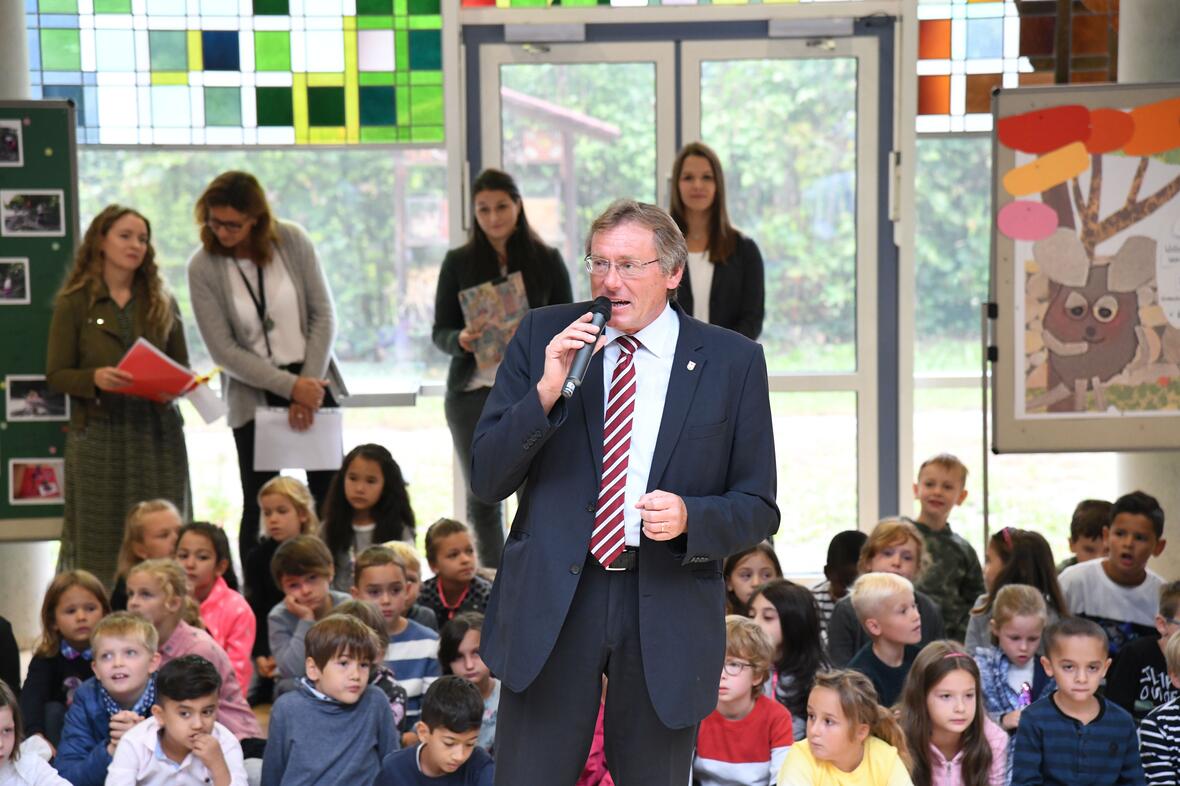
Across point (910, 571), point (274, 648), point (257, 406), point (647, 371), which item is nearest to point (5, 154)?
point (257, 406)

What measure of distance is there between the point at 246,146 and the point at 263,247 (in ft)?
3.11

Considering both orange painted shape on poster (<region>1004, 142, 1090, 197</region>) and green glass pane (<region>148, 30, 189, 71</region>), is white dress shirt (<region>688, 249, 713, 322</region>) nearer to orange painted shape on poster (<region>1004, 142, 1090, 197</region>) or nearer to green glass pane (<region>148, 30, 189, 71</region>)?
orange painted shape on poster (<region>1004, 142, 1090, 197</region>)

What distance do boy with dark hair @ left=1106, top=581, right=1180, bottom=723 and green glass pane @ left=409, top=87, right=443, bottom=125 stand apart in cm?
353

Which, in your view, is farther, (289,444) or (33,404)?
(33,404)

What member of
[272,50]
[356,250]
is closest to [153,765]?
[356,250]

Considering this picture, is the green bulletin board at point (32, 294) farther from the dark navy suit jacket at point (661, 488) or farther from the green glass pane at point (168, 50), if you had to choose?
the dark navy suit jacket at point (661, 488)

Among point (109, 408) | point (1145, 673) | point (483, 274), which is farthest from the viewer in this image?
point (483, 274)

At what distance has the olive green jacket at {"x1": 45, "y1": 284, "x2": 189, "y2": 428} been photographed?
5.54 meters

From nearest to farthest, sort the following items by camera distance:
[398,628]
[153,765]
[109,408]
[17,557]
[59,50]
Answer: [153,765] → [398,628] → [109,408] → [17,557] → [59,50]

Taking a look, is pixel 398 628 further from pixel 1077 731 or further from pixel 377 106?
pixel 377 106

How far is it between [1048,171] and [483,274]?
214cm

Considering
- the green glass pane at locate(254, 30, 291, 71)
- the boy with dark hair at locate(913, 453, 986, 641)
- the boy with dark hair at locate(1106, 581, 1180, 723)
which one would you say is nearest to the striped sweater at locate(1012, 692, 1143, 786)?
the boy with dark hair at locate(1106, 581, 1180, 723)

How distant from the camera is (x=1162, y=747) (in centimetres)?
391

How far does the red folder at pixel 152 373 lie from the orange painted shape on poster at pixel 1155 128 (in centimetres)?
352
